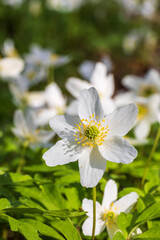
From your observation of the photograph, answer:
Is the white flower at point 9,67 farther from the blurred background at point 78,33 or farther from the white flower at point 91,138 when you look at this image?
the blurred background at point 78,33

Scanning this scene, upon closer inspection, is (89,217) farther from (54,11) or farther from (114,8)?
(114,8)

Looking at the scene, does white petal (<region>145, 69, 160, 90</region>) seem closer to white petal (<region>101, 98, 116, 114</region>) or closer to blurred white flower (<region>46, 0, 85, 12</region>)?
white petal (<region>101, 98, 116, 114</region>)

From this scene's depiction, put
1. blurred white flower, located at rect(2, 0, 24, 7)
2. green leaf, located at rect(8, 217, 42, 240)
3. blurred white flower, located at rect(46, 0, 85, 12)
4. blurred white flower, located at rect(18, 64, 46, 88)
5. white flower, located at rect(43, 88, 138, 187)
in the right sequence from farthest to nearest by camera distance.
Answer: blurred white flower, located at rect(46, 0, 85, 12) < blurred white flower, located at rect(2, 0, 24, 7) < blurred white flower, located at rect(18, 64, 46, 88) < white flower, located at rect(43, 88, 138, 187) < green leaf, located at rect(8, 217, 42, 240)

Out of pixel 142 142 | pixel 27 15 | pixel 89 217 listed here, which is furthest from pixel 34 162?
pixel 27 15

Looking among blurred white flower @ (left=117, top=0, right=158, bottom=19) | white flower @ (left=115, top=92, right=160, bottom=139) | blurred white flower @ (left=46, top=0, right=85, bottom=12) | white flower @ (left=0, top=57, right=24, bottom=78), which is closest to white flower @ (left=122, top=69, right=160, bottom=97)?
white flower @ (left=115, top=92, right=160, bottom=139)

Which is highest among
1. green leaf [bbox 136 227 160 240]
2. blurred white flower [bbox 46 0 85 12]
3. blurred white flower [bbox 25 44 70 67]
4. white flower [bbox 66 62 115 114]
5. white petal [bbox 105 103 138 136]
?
blurred white flower [bbox 46 0 85 12]

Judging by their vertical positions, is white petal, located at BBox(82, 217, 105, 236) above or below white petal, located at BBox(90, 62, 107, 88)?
below

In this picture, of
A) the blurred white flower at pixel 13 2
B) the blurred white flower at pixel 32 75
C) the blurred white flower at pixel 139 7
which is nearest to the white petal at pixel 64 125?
the blurred white flower at pixel 32 75
